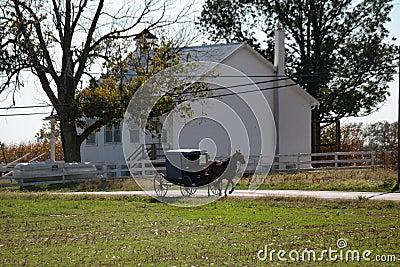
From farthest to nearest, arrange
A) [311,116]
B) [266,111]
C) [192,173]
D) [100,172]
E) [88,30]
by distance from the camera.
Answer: [311,116] < [266,111] < [88,30] < [100,172] < [192,173]

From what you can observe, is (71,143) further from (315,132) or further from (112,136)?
(315,132)

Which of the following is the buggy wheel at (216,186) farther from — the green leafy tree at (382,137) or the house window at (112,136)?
the house window at (112,136)

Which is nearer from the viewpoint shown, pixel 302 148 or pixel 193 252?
pixel 193 252

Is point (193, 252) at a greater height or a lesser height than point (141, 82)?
lesser

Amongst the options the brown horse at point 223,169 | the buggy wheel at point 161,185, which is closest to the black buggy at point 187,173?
the buggy wheel at point 161,185

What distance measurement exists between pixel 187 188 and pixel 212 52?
20170 mm

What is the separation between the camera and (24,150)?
56312 mm

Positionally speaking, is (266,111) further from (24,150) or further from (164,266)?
(164,266)

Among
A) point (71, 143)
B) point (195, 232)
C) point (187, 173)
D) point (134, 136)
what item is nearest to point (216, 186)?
point (187, 173)

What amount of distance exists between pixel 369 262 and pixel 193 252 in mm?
3068

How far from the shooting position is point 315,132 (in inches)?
2010

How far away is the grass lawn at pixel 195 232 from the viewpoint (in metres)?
12.5

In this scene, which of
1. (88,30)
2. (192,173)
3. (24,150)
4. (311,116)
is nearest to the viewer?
(192,173)

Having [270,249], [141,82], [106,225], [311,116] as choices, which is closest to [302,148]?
[311,116]
